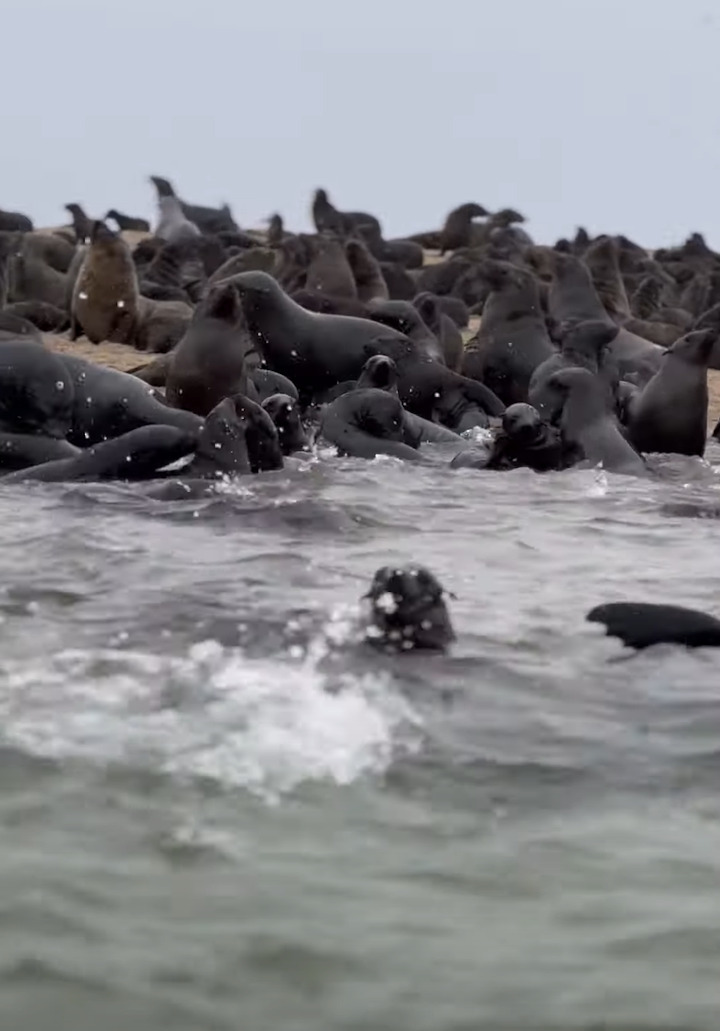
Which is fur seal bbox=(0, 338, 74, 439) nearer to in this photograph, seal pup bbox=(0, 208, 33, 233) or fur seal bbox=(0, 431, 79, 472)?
fur seal bbox=(0, 431, 79, 472)

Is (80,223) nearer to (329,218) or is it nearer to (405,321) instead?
(329,218)

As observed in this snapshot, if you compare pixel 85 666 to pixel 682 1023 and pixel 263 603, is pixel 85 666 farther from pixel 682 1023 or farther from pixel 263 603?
pixel 682 1023

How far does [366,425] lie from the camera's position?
11.1 m

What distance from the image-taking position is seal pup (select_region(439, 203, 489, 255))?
35.5 m

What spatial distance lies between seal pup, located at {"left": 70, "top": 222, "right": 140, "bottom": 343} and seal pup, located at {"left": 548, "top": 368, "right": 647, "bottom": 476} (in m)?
7.49

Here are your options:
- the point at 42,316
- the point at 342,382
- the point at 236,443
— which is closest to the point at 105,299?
the point at 42,316

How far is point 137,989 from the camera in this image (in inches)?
114

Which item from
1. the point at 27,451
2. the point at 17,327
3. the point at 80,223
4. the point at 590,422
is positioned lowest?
the point at 27,451

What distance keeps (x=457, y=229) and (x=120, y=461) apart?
90.3 feet

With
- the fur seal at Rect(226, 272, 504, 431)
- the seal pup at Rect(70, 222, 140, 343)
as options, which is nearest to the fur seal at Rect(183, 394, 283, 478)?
the fur seal at Rect(226, 272, 504, 431)

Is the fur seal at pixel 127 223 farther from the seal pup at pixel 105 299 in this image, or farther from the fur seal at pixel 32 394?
the fur seal at pixel 32 394

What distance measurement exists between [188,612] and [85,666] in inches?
32.5

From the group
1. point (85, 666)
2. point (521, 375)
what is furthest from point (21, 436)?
point (521, 375)

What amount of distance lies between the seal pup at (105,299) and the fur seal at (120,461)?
888 cm
